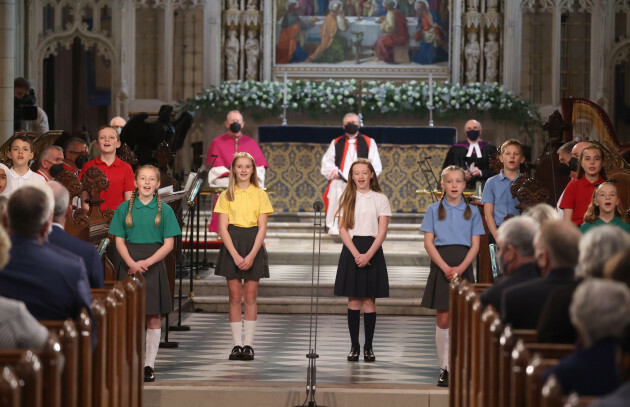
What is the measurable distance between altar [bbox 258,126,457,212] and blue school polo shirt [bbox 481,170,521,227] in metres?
6.06

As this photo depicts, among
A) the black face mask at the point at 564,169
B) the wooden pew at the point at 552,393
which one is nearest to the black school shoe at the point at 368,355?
the black face mask at the point at 564,169

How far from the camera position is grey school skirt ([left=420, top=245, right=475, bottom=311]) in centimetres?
761

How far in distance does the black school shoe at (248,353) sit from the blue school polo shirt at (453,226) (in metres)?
1.62

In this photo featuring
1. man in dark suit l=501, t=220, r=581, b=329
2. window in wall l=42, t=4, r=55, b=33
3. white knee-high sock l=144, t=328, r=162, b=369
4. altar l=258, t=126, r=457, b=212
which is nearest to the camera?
man in dark suit l=501, t=220, r=581, b=329

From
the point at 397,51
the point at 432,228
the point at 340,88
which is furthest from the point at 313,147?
the point at 432,228

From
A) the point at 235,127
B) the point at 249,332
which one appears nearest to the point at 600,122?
the point at 249,332

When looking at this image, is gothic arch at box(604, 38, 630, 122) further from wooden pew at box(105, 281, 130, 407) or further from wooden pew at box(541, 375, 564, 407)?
wooden pew at box(541, 375, 564, 407)

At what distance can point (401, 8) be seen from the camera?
17.3m

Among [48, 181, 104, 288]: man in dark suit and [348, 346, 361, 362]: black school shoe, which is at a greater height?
[48, 181, 104, 288]: man in dark suit

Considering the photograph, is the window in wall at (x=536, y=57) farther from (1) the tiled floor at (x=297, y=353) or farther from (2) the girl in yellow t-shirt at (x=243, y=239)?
(2) the girl in yellow t-shirt at (x=243, y=239)

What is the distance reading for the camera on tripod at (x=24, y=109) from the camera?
12.0 metres

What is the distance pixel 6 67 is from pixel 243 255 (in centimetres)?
518

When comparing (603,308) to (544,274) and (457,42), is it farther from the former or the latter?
(457,42)

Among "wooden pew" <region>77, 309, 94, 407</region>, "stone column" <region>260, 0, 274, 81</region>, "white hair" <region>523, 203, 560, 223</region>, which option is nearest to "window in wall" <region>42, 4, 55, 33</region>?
"stone column" <region>260, 0, 274, 81</region>
